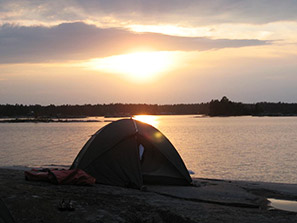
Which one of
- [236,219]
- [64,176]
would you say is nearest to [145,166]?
[64,176]

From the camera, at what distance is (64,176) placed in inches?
431

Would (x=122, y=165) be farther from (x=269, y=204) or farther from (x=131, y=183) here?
(x=269, y=204)

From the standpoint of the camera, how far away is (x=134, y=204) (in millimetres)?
8930

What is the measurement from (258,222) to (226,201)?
2.42 metres

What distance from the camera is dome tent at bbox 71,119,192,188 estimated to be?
1242 centimetres

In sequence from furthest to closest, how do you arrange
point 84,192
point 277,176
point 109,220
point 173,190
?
point 277,176, point 173,190, point 84,192, point 109,220

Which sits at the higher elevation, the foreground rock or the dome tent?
the dome tent

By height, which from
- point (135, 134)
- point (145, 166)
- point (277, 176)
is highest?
point (135, 134)

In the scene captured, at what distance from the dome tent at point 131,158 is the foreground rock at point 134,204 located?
935mm

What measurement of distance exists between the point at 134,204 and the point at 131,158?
380 cm

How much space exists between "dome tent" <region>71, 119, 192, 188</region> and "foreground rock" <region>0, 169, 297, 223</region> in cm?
93

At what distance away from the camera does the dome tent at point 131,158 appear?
1242 centimetres

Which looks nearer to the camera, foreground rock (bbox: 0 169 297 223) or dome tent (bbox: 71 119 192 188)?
foreground rock (bbox: 0 169 297 223)

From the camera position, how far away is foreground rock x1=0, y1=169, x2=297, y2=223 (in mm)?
7652
